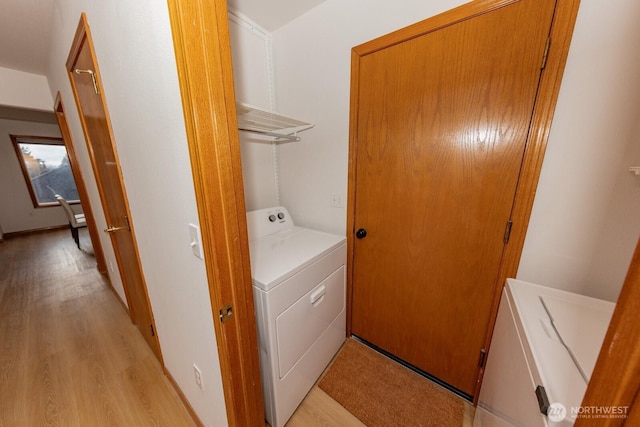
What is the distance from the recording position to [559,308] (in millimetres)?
802

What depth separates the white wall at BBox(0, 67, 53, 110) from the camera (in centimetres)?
230

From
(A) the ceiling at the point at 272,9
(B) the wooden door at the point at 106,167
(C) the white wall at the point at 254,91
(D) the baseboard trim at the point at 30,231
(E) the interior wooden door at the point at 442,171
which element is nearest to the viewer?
(E) the interior wooden door at the point at 442,171

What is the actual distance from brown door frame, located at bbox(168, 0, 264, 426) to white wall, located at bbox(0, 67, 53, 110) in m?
3.56

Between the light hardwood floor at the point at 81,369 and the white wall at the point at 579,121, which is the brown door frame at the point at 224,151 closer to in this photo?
the white wall at the point at 579,121

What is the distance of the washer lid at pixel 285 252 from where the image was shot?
100 cm

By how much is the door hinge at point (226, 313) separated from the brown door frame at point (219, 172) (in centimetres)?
1

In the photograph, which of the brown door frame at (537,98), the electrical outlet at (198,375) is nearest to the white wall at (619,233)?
the brown door frame at (537,98)

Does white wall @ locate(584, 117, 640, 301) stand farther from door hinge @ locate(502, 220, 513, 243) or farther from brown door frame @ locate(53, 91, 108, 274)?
brown door frame @ locate(53, 91, 108, 274)

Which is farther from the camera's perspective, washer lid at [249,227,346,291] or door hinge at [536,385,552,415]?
washer lid at [249,227,346,291]

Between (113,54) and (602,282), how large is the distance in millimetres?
2239

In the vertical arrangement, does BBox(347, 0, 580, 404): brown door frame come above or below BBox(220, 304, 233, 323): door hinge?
above

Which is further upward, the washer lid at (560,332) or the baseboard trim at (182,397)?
the washer lid at (560,332)

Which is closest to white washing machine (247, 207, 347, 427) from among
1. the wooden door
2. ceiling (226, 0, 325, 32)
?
the wooden door

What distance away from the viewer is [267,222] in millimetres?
1646
